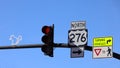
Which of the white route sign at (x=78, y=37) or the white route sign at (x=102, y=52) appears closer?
the white route sign at (x=78, y=37)

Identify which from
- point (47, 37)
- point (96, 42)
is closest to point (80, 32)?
point (96, 42)

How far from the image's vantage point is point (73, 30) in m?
11.3

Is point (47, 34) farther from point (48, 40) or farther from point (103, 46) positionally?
point (103, 46)

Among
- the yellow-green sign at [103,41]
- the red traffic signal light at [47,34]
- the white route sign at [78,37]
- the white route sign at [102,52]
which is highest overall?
the red traffic signal light at [47,34]

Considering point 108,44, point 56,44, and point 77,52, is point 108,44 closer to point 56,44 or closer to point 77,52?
point 77,52

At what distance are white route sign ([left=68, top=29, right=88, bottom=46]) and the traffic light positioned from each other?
1271mm

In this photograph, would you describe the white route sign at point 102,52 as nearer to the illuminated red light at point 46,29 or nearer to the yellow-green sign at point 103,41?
A: the yellow-green sign at point 103,41

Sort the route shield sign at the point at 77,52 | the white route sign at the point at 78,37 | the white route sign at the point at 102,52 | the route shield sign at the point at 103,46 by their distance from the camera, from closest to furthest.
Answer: the route shield sign at the point at 77,52 < the white route sign at the point at 78,37 < the white route sign at the point at 102,52 < the route shield sign at the point at 103,46

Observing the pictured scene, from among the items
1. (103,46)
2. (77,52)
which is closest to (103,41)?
(103,46)

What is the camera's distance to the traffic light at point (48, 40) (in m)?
9.73

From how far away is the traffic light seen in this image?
9.73 m

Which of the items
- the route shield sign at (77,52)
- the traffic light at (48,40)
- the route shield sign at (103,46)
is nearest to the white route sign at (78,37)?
the route shield sign at (77,52)

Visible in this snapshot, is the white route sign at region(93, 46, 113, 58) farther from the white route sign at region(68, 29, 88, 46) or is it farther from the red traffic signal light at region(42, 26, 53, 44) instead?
the red traffic signal light at region(42, 26, 53, 44)

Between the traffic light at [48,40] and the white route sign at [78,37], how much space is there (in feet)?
4.17
